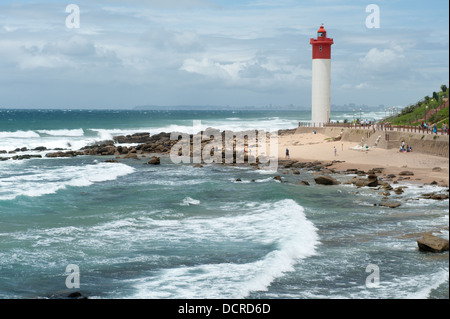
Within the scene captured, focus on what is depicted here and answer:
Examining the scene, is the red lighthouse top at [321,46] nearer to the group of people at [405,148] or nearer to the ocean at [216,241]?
the group of people at [405,148]

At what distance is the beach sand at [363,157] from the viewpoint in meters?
27.0

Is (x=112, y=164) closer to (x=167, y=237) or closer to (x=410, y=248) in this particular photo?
(x=167, y=237)

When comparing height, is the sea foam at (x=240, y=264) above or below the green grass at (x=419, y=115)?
below

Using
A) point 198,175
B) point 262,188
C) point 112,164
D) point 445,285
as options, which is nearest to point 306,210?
point 262,188

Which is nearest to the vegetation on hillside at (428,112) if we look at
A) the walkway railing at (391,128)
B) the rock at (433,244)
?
the walkway railing at (391,128)

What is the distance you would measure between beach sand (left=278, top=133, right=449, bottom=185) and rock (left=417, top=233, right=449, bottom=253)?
32.4 feet

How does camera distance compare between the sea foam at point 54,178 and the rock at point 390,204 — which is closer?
the rock at point 390,204

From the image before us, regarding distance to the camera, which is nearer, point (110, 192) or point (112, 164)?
point (110, 192)

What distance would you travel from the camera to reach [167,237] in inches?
604

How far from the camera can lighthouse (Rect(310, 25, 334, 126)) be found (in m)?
43.7

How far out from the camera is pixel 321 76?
44.2m

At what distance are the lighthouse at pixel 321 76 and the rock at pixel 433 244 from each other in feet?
105

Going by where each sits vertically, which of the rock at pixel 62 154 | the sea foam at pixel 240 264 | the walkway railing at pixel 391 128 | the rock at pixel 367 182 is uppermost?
the walkway railing at pixel 391 128
